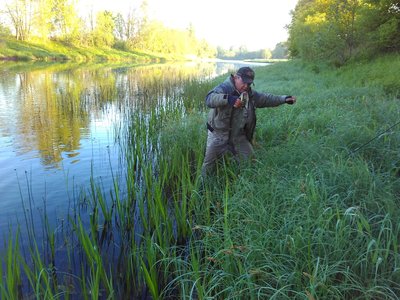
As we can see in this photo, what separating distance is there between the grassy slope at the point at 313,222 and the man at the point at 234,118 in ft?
1.48

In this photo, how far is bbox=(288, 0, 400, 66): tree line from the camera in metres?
14.9

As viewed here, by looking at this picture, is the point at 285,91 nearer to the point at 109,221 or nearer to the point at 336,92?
the point at 336,92

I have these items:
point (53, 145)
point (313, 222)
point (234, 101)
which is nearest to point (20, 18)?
point (53, 145)

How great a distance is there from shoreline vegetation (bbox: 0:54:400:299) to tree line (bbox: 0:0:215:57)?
177 ft

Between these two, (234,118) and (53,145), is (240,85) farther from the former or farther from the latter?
(53,145)

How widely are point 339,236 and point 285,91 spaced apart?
10009mm

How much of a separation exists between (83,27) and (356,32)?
61.6 metres

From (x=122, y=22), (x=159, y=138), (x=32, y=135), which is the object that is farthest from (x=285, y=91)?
(x=122, y=22)

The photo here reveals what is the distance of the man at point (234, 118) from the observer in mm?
4449

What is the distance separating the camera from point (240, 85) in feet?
14.8

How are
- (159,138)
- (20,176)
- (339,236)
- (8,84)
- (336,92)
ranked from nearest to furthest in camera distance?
(339,236), (20,176), (159,138), (336,92), (8,84)

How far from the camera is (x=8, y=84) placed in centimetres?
1877

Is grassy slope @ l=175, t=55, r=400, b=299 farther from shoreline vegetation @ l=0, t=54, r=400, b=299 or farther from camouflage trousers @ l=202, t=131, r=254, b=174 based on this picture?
camouflage trousers @ l=202, t=131, r=254, b=174

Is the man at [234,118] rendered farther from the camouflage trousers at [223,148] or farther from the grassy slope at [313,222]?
the grassy slope at [313,222]
